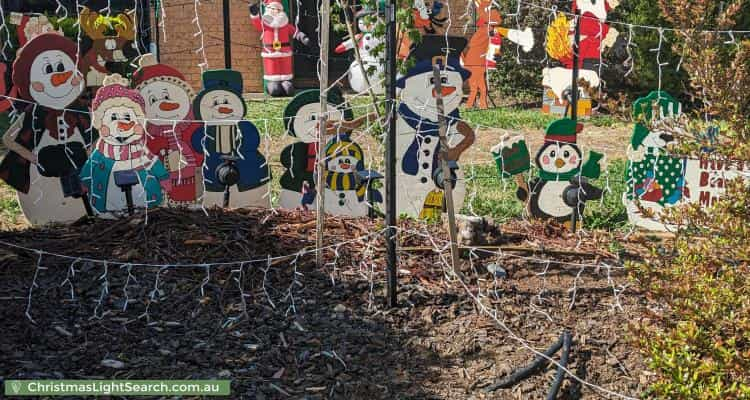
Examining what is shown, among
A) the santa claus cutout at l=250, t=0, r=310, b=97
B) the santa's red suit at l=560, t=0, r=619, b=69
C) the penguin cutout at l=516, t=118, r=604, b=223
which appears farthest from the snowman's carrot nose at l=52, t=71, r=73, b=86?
the santa claus cutout at l=250, t=0, r=310, b=97

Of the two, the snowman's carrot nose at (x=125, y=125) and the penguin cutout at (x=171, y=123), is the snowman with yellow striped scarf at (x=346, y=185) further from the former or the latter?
the snowman's carrot nose at (x=125, y=125)

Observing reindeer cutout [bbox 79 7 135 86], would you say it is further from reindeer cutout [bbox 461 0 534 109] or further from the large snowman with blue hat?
reindeer cutout [bbox 461 0 534 109]

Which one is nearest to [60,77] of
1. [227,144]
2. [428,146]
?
[227,144]

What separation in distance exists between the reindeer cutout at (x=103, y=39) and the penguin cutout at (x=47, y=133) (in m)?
0.22

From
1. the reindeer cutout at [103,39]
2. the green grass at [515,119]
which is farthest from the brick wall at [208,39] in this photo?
the reindeer cutout at [103,39]

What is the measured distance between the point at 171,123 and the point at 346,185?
4.17 ft

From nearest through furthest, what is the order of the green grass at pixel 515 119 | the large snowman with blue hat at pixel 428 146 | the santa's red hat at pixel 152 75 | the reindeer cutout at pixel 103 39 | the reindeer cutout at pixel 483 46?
the santa's red hat at pixel 152 75 < the large snowman with blue hat at pixel 428 146 < the reindeer cutout at pixel 103 39 < the green grass at pixel 515 119 < the reindeer cutout at pixel 483 46

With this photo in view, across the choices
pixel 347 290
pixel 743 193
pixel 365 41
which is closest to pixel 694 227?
pixel 743 193

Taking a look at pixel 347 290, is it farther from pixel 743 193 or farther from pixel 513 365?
pixel 743 193

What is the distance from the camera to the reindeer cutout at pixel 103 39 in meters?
5.66

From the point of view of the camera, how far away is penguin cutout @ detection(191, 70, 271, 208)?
5.37 meters

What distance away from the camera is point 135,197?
548 centimetres

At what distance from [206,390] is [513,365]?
1.35 meters

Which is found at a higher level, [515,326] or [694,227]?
[694,227]
